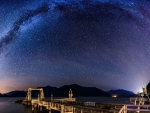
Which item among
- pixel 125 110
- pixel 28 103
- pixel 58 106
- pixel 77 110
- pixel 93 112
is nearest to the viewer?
pixel 125 110

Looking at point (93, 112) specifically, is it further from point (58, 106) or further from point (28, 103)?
point (28, 103)

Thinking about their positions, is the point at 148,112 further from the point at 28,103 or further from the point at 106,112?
the point at 28,103

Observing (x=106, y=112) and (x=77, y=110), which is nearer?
(x=106, y=112)

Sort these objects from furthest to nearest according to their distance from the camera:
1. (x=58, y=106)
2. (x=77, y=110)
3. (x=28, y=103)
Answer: (x=28, y=103) → (x=58, y=106) → (x=77, y=110)

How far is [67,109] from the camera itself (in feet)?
102

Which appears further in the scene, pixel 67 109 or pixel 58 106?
pixel 58 106

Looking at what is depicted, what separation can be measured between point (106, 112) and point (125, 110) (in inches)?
212

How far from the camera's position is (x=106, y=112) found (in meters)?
23.9

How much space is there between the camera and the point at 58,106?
40750 millimetres

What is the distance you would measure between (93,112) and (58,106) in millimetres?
16244

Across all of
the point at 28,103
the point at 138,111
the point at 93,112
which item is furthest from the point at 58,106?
the point at 28,103

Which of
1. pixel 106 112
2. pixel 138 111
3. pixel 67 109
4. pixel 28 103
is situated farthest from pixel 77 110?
pixel 28 103

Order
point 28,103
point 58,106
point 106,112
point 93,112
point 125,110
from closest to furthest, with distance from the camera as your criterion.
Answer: point 125,110 → point 106,112 → point 93,112 → point 58,106 → point 28,103

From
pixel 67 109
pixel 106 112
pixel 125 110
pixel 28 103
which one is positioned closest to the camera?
pixel 125 110
